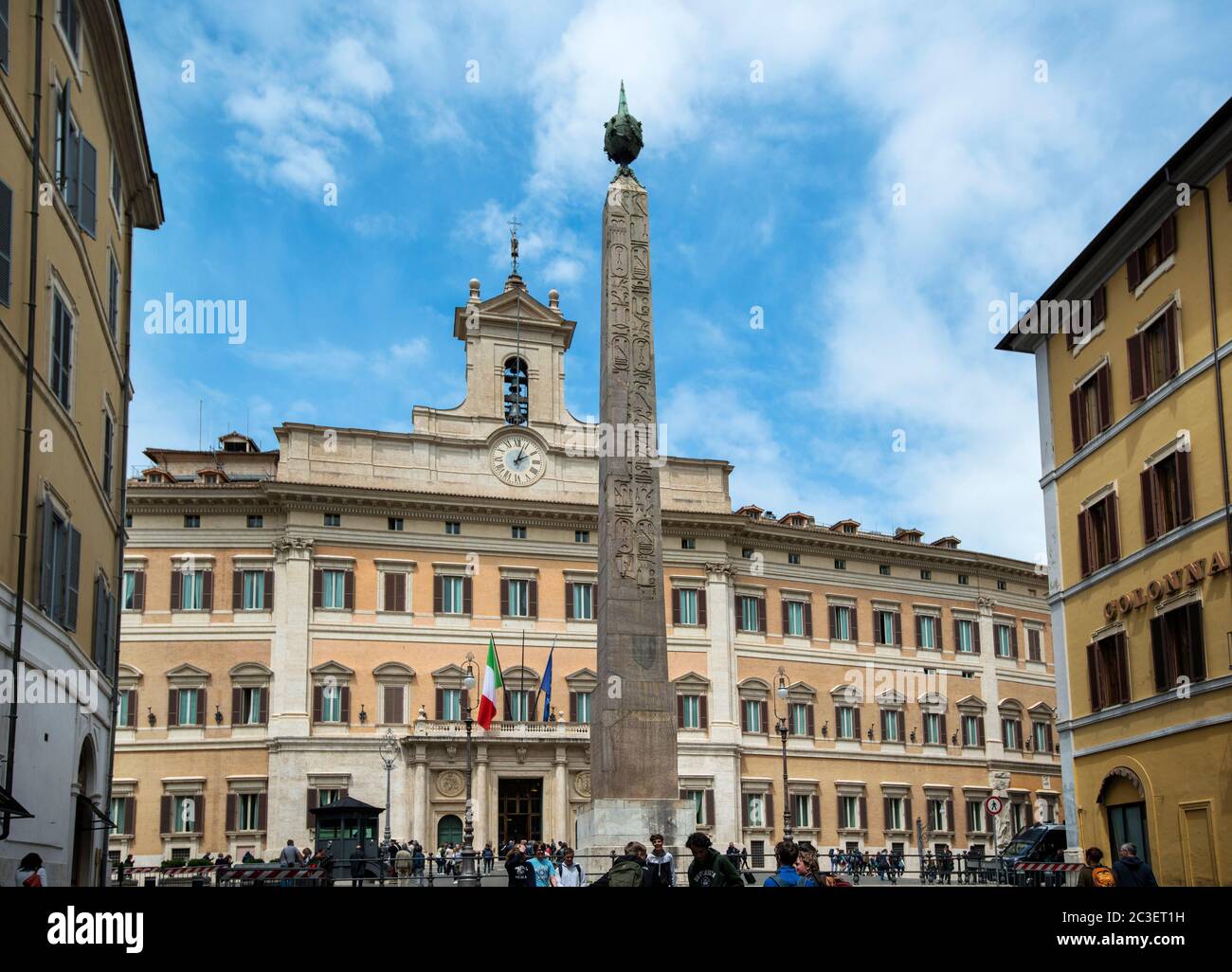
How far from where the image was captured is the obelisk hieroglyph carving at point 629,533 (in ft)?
80.1

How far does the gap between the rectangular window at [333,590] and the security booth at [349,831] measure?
11.8m

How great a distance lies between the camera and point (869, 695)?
53.5 metres

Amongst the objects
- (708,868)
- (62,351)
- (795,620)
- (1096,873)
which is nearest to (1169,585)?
(1096,873)

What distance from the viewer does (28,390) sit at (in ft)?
49.3

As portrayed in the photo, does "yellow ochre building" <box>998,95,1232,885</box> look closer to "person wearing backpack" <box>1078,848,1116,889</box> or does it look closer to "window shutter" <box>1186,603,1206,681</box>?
"window shutter" <box>1186,603,1206,681</box>

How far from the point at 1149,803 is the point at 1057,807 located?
3635 centimetres

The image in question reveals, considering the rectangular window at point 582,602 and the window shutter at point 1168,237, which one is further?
the rectangular window at point 582,602

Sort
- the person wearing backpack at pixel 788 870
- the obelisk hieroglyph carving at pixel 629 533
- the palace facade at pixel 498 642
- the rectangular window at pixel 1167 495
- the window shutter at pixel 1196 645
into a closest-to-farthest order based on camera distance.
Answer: the person wearing backpack at pixel 788 870, the window shutter at pixel 1196 645, the rectangular window at pixel 1167 495, the obelisk hieroglyph carving at pixel 629 533, the palace facade at pixel 498 642

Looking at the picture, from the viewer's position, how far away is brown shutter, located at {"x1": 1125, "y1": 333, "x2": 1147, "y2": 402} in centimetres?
2484

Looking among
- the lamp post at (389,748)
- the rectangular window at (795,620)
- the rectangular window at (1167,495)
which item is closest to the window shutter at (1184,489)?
the rectangular window at (1167,495)

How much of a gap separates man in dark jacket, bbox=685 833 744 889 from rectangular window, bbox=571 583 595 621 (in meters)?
39.1

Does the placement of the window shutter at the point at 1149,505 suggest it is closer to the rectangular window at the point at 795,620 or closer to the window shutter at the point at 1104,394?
the window shutter at the point at 1104,394

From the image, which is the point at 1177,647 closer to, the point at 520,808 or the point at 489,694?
the point at 489,694

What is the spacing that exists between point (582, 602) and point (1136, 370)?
90.2 ft
